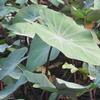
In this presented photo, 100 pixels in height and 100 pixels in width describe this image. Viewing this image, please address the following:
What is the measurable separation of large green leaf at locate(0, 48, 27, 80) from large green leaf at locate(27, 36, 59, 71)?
0.03m

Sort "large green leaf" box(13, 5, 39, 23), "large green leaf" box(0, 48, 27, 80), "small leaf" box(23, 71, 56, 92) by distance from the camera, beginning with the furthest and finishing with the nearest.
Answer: "large green leaf" box(13, 5, 39, 23) < "large green leaf" box(0, 48, 27, 80) < "small leaf" box(23, 71, 56, 92)

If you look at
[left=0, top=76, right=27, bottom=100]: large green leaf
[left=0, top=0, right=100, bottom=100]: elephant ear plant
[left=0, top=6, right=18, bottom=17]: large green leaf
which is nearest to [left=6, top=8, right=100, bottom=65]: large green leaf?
[left=0, top=0, right=100, bottom=100]: elephant ear plant

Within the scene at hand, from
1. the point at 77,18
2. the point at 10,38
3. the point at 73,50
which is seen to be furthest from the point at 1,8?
the point at 73,50

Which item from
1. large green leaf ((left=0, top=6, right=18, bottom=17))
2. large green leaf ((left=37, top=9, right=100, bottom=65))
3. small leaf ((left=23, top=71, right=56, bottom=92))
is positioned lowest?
large green leaf ((left=0, top=6, right=18, bottom=17))

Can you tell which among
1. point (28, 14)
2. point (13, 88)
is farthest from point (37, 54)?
point (28, 14)

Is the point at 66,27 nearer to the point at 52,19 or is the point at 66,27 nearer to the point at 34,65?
the point at 52,19

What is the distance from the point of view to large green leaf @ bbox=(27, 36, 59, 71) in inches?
43.8

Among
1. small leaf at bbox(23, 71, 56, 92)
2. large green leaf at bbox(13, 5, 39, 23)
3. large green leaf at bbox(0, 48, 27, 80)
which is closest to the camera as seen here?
small leaf at bbox(23, 71, 56, 92)

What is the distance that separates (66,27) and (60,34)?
53 millimetres

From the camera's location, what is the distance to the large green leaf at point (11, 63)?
3.57 ft

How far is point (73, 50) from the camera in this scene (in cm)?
97

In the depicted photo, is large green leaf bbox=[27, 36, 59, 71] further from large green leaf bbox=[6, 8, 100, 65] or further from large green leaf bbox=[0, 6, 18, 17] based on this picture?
large green leaf bbox=[0, 6, 18, 17]

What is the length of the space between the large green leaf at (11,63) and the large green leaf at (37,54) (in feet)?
0.09

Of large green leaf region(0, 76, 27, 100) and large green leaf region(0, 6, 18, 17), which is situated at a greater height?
large green leaf region(0, 76, 27, 100)
